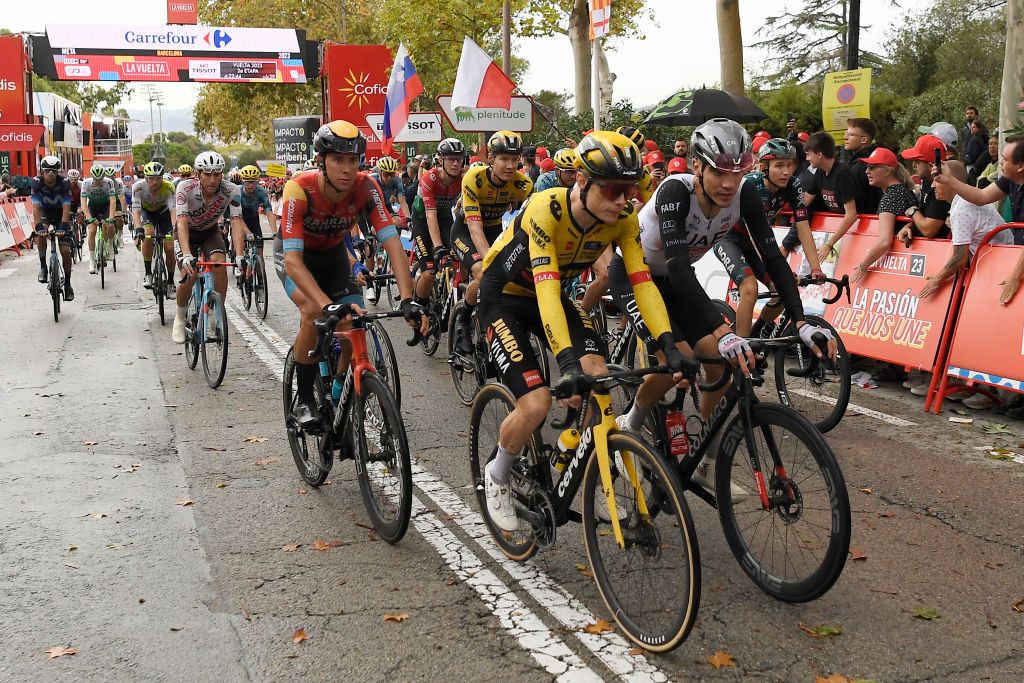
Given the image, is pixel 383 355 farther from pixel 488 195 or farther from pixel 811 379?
pixel 811 379

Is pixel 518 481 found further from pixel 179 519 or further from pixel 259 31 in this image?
pixel 259 31

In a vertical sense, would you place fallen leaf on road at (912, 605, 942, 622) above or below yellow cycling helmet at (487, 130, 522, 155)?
below

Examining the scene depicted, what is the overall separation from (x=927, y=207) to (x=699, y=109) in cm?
1174

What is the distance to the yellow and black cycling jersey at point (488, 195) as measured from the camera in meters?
8.76

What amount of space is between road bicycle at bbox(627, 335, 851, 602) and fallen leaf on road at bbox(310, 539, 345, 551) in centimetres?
186

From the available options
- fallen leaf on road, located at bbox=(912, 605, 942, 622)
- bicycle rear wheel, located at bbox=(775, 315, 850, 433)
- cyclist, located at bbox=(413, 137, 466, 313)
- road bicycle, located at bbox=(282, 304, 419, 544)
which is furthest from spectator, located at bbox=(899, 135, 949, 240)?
road bicycle, located at bbox=(282, 304, 419, 544)

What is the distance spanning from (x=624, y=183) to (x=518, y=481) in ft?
4.95

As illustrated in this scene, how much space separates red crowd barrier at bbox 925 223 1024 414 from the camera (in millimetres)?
7531

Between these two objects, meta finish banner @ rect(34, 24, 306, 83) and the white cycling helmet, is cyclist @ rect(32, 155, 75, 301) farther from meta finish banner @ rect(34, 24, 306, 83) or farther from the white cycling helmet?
meta finish banner @ rect(34, 24, 306, 83)

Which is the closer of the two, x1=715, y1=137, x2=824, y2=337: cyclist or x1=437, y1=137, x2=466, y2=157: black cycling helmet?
x1=715, y1=137, x2=824, y2=337: cyclist

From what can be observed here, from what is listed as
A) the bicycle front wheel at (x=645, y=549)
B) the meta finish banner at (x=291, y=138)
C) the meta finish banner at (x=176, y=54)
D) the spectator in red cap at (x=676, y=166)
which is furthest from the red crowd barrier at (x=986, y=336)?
the meta finish banner at (x=291, y=138)

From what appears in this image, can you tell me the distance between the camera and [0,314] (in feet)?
48.3

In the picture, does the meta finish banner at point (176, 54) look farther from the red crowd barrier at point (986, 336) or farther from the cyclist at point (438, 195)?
the red crowd barrier at point (986, 336)

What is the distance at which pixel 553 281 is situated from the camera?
4480mm
